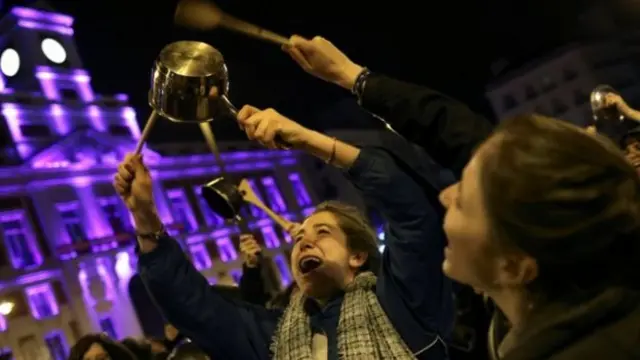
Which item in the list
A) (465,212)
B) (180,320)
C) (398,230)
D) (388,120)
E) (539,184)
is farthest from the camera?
(180,320)

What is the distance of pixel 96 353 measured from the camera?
2.21m

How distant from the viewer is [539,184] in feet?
2.28

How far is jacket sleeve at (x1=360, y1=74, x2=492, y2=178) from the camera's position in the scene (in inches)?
43.0

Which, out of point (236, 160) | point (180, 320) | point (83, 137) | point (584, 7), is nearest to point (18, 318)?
point (83, 137)

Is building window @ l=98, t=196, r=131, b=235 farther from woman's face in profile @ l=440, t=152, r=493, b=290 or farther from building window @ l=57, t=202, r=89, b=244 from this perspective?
woman's face in profile @ l=440, t=152, r=493, b=290

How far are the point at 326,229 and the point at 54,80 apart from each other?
8.68 meters

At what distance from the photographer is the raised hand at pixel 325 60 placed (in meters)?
→ 1.24

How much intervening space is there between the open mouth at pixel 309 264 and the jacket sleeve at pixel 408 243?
15 cm

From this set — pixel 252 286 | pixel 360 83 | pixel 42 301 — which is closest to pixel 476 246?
pixel 360 83

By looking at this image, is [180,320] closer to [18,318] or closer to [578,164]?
[578,164]

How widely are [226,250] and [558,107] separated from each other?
5.41 meters

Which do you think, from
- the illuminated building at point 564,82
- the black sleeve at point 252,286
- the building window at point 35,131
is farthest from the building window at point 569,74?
the black sleeve at point 252,286

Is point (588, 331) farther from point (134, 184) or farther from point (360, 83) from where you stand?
point (134, 184)

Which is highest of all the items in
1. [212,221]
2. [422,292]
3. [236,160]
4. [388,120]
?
[236,160]
